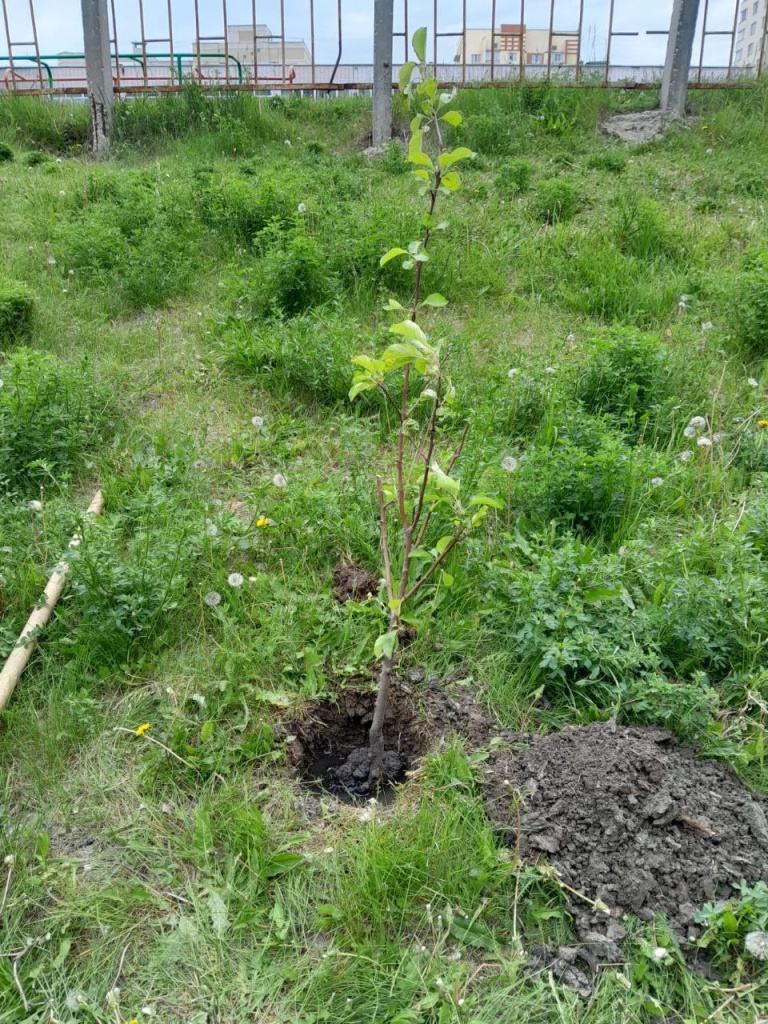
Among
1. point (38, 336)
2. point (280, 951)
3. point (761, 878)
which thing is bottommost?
point (280, 951)

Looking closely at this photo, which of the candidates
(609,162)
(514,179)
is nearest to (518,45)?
(609,162)

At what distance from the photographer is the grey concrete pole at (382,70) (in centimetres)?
832

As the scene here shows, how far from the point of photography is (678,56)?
864 cm

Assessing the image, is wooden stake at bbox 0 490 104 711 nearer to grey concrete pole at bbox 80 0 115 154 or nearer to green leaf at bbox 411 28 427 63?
green leaf at bbox 411 28 427 63

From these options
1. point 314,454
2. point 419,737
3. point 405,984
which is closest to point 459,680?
point 419,737

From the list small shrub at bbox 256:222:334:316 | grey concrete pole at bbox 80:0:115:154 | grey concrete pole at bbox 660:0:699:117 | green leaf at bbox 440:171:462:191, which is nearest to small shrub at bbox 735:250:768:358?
small shrub at bbox 256:222:334:316

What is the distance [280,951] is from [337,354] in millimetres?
3234

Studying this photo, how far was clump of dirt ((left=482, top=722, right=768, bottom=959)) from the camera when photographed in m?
2.15

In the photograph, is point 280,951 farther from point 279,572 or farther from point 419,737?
point 279,572

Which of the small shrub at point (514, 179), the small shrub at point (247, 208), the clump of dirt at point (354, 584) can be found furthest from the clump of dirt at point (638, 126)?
the clump of dirt at point (354, 584)

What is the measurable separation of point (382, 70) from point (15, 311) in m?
5.44

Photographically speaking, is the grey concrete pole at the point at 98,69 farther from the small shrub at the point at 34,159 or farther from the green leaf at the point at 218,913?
the green leaf at the point at 218,913

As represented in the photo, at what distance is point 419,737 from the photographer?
277 centimetres

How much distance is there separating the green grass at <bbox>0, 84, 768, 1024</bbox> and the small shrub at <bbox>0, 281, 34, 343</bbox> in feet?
0.07
